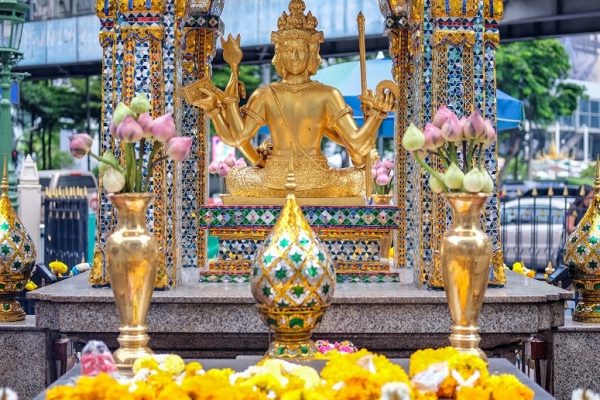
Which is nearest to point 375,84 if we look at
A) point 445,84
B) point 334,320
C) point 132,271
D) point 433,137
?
point 445,84

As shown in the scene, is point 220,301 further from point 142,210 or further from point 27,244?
point 142,210

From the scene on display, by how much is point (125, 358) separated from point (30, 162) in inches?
475

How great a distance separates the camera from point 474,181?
523 centimetres

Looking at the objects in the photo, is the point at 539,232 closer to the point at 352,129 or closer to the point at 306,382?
the point at 352,129

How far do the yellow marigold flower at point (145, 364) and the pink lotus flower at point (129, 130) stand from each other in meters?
1.11

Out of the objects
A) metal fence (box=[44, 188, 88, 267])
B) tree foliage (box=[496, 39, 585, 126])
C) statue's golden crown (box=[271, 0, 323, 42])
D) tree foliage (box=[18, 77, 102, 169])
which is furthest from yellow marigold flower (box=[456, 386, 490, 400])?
tree foliage (box=[18, 77, 102, 169])

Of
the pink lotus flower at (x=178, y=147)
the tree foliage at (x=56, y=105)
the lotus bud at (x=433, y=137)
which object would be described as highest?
the tree foliage at (x=56, y=105)

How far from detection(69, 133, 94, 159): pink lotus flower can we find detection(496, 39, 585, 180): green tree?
29953 millimetres

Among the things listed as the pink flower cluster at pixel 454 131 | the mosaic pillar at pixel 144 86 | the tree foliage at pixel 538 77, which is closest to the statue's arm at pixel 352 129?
the mosaic pillar at pixel 144 86

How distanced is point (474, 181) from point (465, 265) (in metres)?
0.38

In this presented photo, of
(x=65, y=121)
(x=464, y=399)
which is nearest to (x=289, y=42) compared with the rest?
(x=464, y=399)

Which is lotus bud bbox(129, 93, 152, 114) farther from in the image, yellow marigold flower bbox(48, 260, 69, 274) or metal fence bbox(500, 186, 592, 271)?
metal fence bbox(500, 186, 592, 271)

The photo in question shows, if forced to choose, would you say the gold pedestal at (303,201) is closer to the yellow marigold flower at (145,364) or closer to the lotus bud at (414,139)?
the lotus bud at (414,139)

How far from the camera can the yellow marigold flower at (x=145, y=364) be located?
4.51 m
